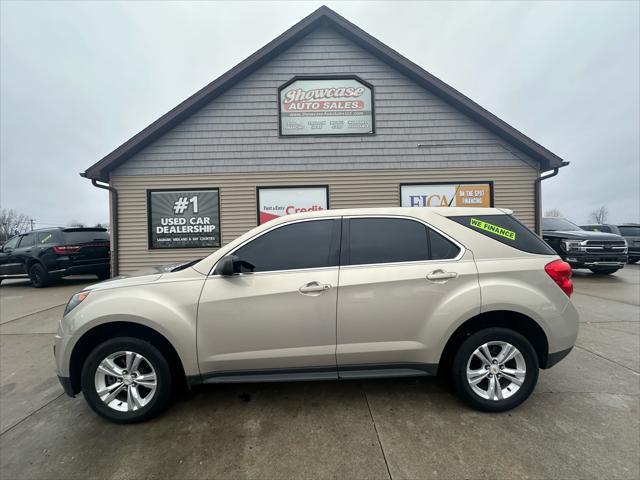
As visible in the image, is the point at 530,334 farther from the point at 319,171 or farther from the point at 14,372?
the point at 319,171

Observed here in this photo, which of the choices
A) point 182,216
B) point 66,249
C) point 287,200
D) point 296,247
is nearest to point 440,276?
point 296,247

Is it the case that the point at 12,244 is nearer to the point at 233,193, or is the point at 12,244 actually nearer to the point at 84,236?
the point at 84,236

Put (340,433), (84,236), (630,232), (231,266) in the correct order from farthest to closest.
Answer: (630,232)
(84,236)
(231,266)
(340,433)

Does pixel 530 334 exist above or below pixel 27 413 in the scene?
above

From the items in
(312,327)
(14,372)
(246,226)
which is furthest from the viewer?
(246,226)

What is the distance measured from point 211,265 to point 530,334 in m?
2.85

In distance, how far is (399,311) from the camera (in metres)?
2.29

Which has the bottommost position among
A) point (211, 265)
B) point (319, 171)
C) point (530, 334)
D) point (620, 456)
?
point (620, 456)

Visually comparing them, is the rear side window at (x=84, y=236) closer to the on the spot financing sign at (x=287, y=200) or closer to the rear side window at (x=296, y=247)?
the on the spot financing sign at (x=287, y=200)

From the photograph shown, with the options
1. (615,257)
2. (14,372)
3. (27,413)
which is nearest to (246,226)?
(14,372)

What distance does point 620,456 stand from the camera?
1.89m

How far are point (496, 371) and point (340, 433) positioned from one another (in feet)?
4.53

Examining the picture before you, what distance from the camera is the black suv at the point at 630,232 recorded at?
1168cm

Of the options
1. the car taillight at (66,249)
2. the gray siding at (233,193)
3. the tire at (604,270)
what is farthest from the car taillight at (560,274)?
the car taillight at (66,249)
